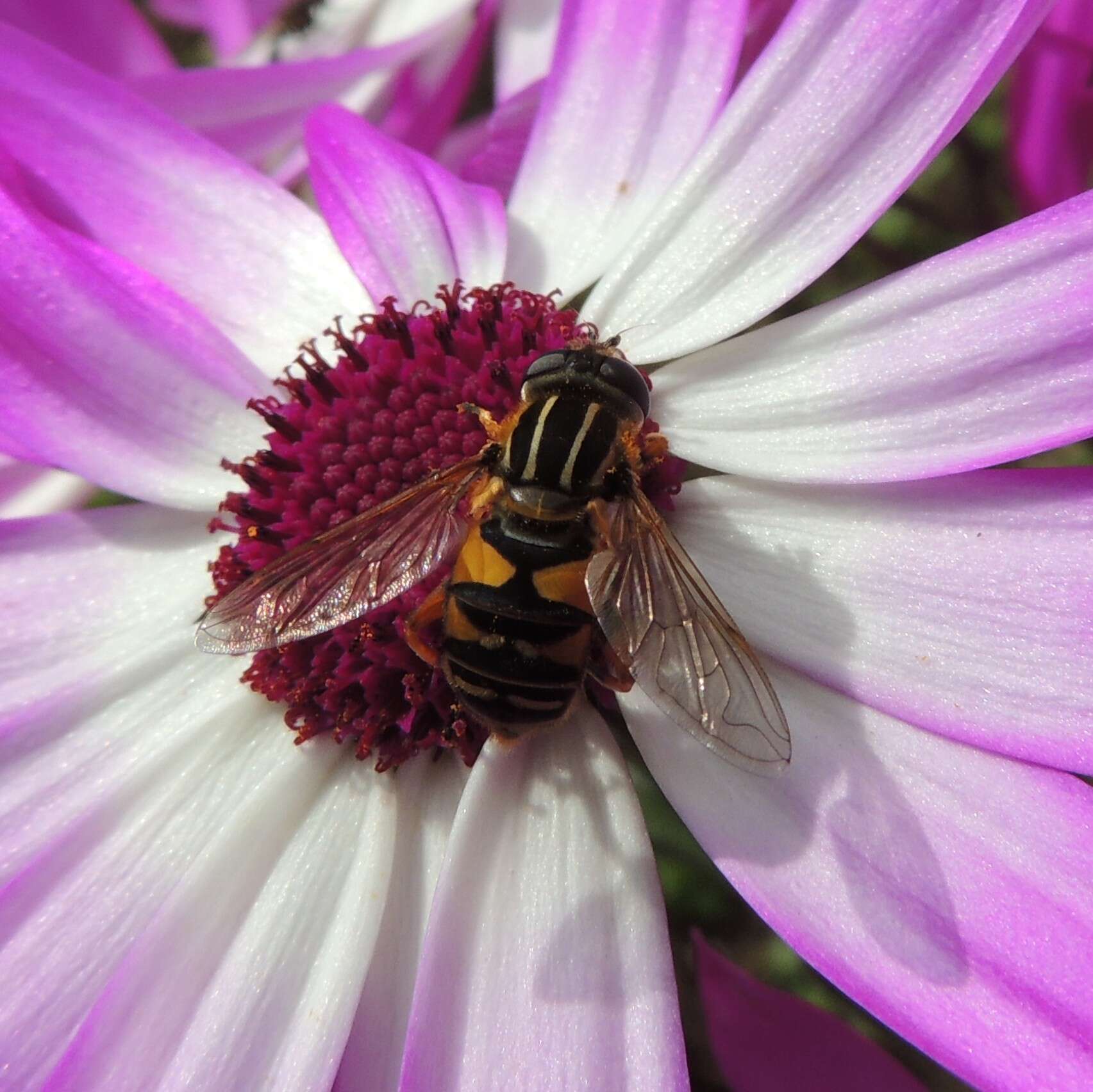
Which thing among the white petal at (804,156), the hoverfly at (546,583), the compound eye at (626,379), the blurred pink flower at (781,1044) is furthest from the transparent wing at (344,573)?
the blurred pink flower at (781,1044)

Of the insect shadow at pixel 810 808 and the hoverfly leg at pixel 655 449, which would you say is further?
the hoverfly leg at pixel 655 449

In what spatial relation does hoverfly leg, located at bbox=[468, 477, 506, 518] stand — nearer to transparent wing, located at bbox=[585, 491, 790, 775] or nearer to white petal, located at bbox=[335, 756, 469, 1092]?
transparent wing, located at bbox=[585, 491, 790, 775]

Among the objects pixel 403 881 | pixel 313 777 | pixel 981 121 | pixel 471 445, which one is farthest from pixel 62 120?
pixel 981 121

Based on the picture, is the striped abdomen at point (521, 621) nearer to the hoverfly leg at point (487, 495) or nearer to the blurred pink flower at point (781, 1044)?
the hoverfly leg at point (487, 495)

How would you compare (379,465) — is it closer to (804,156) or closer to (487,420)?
(487,420)

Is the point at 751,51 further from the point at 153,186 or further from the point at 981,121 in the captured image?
the point at 981,121

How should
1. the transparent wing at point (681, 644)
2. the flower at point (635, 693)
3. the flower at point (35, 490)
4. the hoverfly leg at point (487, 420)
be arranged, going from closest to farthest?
the transparent wing at point (681, 644), the flower at point (635, 693), the hoverfly leg at point (487, 420), the flower at point (35, 490)
